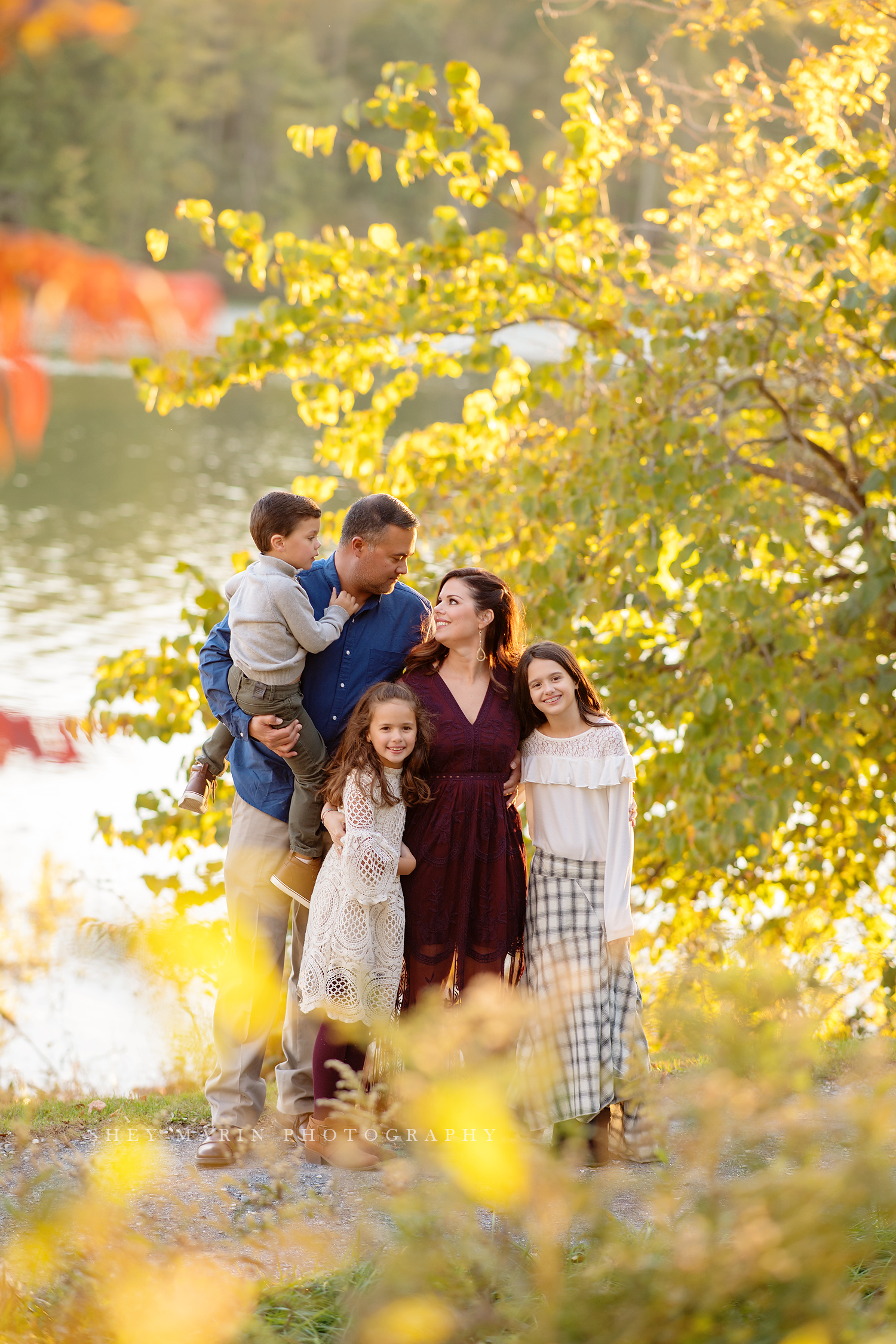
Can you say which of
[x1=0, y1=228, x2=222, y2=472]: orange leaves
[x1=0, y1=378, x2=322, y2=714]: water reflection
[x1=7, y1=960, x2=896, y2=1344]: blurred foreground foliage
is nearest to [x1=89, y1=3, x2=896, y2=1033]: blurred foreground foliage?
[x1=7, y1=960, x2=896, y2=1344]: blurred foreground foliage

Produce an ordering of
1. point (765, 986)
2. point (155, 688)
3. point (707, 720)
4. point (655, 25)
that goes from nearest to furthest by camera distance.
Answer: point (765, 986)
point (707, 720)
point (155, 688)
point (655, 25)

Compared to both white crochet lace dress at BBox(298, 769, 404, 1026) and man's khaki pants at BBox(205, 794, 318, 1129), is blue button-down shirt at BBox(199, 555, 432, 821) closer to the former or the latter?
man's khaki pants at BBox(205, 794, 318, 1129)

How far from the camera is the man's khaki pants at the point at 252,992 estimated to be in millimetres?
3541

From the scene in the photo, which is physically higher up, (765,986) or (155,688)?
(155,688)

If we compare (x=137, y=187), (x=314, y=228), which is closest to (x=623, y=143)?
(x=137, y=187)

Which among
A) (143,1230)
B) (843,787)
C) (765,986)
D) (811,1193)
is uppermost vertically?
(843,787)

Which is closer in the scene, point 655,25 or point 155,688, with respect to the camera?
point 155,688

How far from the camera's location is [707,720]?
193 inches

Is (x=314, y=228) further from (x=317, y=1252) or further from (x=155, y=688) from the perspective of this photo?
(x=317, y=1252)

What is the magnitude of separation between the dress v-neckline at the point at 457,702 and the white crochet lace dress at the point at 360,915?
0.77 ft

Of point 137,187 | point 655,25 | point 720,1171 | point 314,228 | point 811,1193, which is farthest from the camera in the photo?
point 314,228

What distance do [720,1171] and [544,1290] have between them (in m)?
1.68

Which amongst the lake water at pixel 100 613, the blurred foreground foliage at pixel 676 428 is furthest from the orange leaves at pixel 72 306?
the blurred foreground foliage at pixel 676 428

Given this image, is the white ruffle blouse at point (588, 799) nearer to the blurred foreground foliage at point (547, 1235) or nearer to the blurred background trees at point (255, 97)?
the blurred foreground foliage at point (547, 1235)
